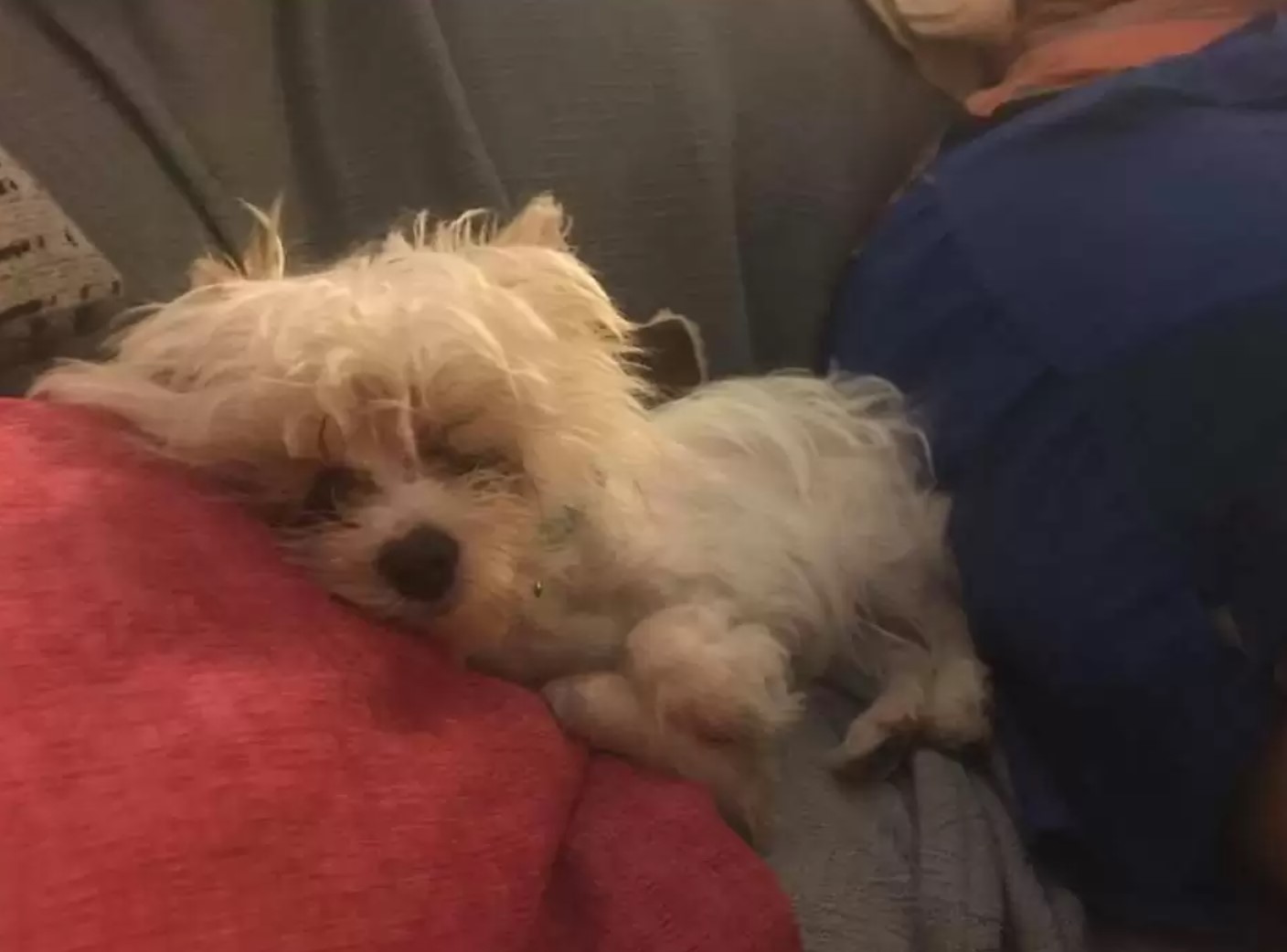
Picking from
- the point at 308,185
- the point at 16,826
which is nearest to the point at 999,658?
the point at 308,185

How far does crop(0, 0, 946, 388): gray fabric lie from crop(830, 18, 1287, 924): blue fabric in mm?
206

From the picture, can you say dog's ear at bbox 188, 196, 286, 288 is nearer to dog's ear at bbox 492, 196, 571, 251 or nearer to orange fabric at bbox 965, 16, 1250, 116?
dog's ear at bbox 492, 196, 571, 251

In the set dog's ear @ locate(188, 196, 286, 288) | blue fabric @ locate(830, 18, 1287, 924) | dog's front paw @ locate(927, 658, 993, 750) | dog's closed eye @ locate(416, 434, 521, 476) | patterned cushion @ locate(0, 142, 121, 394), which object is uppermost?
patterned cushion @ locate(0, 142, 121, 394)

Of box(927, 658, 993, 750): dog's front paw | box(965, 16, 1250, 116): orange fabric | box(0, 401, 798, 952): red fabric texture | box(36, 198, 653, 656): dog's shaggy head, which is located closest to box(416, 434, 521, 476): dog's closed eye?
box(36, 198, 653, 656): dog's shaggy head

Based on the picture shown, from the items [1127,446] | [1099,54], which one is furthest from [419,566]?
[1099,54]

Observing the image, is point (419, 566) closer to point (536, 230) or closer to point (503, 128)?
point (536, 230)

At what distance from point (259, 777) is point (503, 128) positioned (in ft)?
2.54

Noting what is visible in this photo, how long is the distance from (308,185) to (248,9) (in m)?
0.14

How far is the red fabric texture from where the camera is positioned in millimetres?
675

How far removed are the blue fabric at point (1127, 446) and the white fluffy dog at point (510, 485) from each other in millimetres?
92

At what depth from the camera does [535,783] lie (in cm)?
87

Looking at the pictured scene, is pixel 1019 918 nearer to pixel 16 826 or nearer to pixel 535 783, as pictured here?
pixel 535 783

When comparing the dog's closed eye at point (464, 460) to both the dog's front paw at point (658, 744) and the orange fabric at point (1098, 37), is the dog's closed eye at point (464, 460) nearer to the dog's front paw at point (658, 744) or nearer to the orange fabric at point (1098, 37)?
the dog's front paw at point (658, 744)

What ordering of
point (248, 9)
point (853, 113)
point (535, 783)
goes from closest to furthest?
1. point (535, 783)
2. point (248, 9)
3. point (853, 113)
